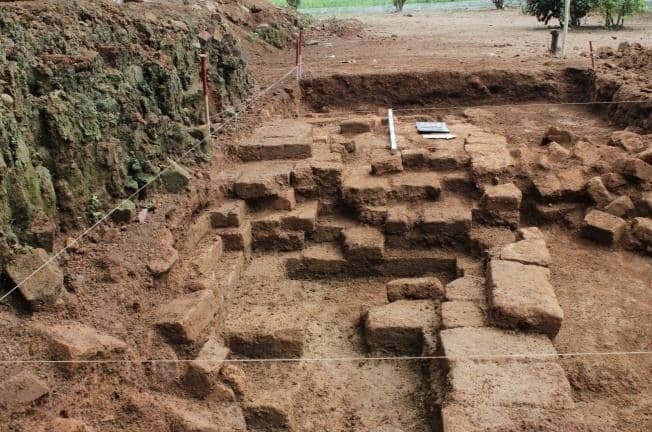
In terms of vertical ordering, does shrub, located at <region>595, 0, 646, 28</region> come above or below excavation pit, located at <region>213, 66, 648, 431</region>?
above

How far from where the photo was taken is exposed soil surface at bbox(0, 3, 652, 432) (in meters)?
3.04

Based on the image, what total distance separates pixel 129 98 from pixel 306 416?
9.21ft

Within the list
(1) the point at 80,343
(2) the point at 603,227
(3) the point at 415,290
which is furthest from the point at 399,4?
(1) the point at 80,343

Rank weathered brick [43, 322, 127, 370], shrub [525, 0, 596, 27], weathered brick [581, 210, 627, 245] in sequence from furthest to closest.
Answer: shrub [525, 0, 596, 27] → weathered brick [581, 210, 627, 245] → weathered brick [43, 322, 127, 370]

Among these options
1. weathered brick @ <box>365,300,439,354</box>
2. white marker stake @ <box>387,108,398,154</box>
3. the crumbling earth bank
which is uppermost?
the crumbling earth bank

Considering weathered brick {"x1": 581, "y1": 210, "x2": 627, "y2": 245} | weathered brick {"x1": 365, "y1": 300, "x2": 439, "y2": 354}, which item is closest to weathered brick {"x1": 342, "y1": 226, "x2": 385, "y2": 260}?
weathered brick {"x1": 365, "y1": 300, "x2": 439, "y2": 354}

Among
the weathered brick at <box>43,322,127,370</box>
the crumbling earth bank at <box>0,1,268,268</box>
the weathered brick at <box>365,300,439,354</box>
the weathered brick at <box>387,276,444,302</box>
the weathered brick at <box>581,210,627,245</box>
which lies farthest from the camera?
the weathered brick at <box>581,210,627,245</box>

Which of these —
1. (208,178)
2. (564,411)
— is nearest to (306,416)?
(564,411)

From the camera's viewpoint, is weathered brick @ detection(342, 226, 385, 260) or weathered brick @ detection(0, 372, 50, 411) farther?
weathered brick @ detection(342, 226, 385, 260)

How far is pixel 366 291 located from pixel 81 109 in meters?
2.64

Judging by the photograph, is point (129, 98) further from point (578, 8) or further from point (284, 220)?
point (578, 8)

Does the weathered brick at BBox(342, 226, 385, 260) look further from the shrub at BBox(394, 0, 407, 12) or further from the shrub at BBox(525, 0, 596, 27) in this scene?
the shrub at BBox(394, 0, 407, 12)

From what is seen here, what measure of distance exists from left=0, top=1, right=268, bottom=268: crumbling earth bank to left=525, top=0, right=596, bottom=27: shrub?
41.2 feet

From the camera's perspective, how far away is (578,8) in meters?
15.1
